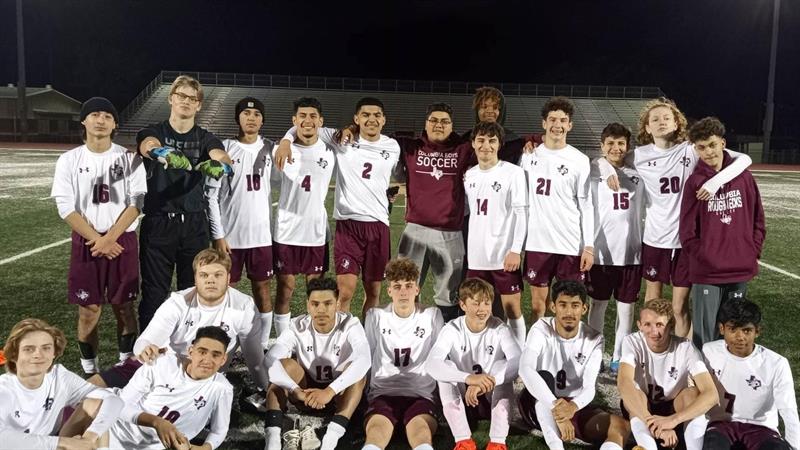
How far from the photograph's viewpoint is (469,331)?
3816 millimetres

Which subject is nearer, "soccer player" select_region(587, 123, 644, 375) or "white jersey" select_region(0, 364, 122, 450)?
"white jersey" select_region(0, 364, 122, 450)

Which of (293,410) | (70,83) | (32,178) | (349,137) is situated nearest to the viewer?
(293,410)

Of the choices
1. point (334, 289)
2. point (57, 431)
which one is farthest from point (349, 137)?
point (57, 431)

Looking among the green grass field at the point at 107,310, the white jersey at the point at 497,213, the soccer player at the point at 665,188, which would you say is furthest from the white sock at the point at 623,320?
the white jersey at the point at 497,213

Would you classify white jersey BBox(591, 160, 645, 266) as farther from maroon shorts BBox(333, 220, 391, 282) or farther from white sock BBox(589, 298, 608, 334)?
maroon shorts BBox(333, 220, 391, 282)

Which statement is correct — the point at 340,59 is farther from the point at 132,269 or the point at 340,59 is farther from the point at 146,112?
the point at 132,269

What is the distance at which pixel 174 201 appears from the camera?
4.37 meters

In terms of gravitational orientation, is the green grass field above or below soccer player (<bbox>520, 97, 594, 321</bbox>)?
below

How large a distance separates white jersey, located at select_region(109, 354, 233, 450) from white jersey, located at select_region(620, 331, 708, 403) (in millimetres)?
2116

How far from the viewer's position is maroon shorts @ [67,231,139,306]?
167 inches

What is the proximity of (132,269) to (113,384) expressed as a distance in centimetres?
93

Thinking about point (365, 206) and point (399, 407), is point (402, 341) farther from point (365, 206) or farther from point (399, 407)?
point (365, 206)

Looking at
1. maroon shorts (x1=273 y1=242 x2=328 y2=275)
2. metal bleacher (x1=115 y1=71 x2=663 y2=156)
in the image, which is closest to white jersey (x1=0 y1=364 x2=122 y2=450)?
maroon shorts (x1=273 y1=242 x2=328 y2=275)

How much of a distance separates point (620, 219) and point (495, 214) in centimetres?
92
